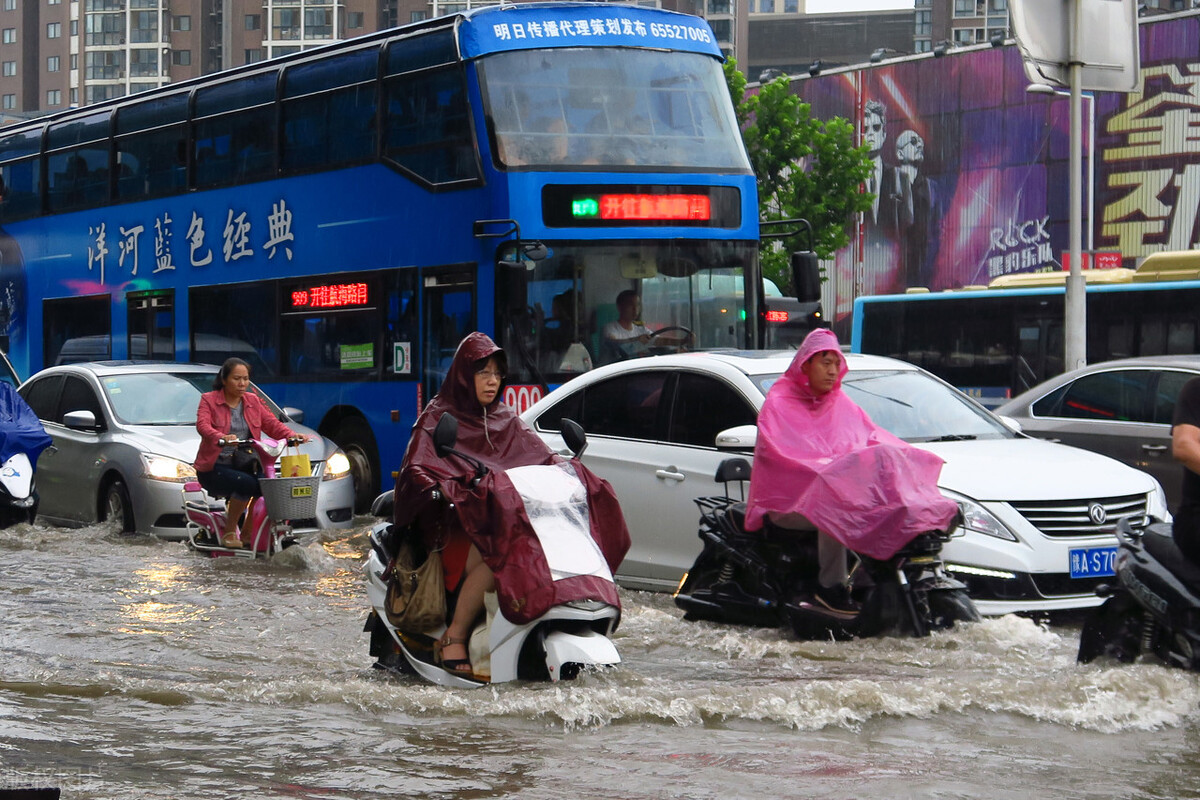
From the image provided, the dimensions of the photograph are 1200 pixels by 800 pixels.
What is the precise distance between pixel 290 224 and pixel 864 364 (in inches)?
346

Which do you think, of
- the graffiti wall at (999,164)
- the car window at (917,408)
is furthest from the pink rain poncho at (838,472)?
the graffiti wall at (999,164)

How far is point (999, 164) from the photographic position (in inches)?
2020

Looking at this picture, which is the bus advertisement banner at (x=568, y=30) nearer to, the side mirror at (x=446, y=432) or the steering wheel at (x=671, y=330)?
the steering wheel at (x=671, y=330)

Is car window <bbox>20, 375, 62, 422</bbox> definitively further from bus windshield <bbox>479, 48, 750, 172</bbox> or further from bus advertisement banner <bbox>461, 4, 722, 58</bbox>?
bus advertisement banner <bbox>461, 4, 722, 58</bbox>

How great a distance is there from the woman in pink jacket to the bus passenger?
5.72 metres

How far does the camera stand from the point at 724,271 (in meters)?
14.9

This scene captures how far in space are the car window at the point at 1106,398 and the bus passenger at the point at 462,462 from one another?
6602mm

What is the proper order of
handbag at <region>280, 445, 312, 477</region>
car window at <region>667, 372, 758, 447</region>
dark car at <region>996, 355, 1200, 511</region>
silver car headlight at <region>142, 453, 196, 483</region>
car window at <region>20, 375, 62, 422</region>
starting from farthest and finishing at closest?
car window at <region>20, 375, 62, 422</region>
silver car headlight at <region>142, 453, 196, 483</region>
handbag at <region>280, 445, 312, 477</region>
dark car at <region>996, 355, 1200, 511</region>
car window at <region>667, 372, 758, 447</region>

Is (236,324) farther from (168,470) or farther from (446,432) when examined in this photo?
(446,432)

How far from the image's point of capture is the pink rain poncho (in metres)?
7.70

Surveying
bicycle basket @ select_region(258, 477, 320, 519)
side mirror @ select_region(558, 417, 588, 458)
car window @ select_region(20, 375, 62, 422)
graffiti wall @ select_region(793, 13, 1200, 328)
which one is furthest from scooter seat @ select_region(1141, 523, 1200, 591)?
graffiti wall @ select_region(793, 13, 1200, 328)

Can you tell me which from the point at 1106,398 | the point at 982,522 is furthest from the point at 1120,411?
the point at 982,522

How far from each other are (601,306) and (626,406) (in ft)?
14.8

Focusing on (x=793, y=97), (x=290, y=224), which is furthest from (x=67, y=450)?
(x=793, y=97)
